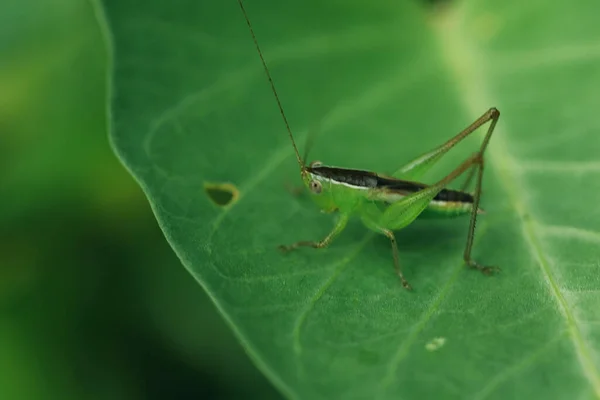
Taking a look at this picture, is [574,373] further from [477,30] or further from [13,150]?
[13,150]

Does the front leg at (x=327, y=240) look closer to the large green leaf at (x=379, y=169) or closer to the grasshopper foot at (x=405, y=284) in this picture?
the large green leaf at (x=379, y=169)

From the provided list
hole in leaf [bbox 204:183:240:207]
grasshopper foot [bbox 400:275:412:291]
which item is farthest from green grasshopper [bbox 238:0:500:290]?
hole in leaf [bbox 204:183:240:207]

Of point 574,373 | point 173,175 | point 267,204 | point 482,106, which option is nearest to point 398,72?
point 482,106

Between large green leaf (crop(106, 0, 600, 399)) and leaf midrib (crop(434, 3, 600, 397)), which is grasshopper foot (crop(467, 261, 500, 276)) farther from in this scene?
leaf midrib (crop(434, 3, 600, 397))

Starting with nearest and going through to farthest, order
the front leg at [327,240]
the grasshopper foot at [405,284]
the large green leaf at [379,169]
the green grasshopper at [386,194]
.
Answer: the large green leaf at [379,169]
the grasshopper foot at [405,284]
the front leg at [327,240]
the green grasshopper at [386,194]

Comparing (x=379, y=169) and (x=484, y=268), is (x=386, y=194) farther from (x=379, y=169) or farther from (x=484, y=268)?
(x=484, y=268)

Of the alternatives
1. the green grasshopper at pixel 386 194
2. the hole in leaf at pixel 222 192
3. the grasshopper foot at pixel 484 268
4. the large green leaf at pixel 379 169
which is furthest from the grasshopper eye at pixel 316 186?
the grasshopper foot at pixel 484 268

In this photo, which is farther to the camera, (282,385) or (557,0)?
(557,0)
